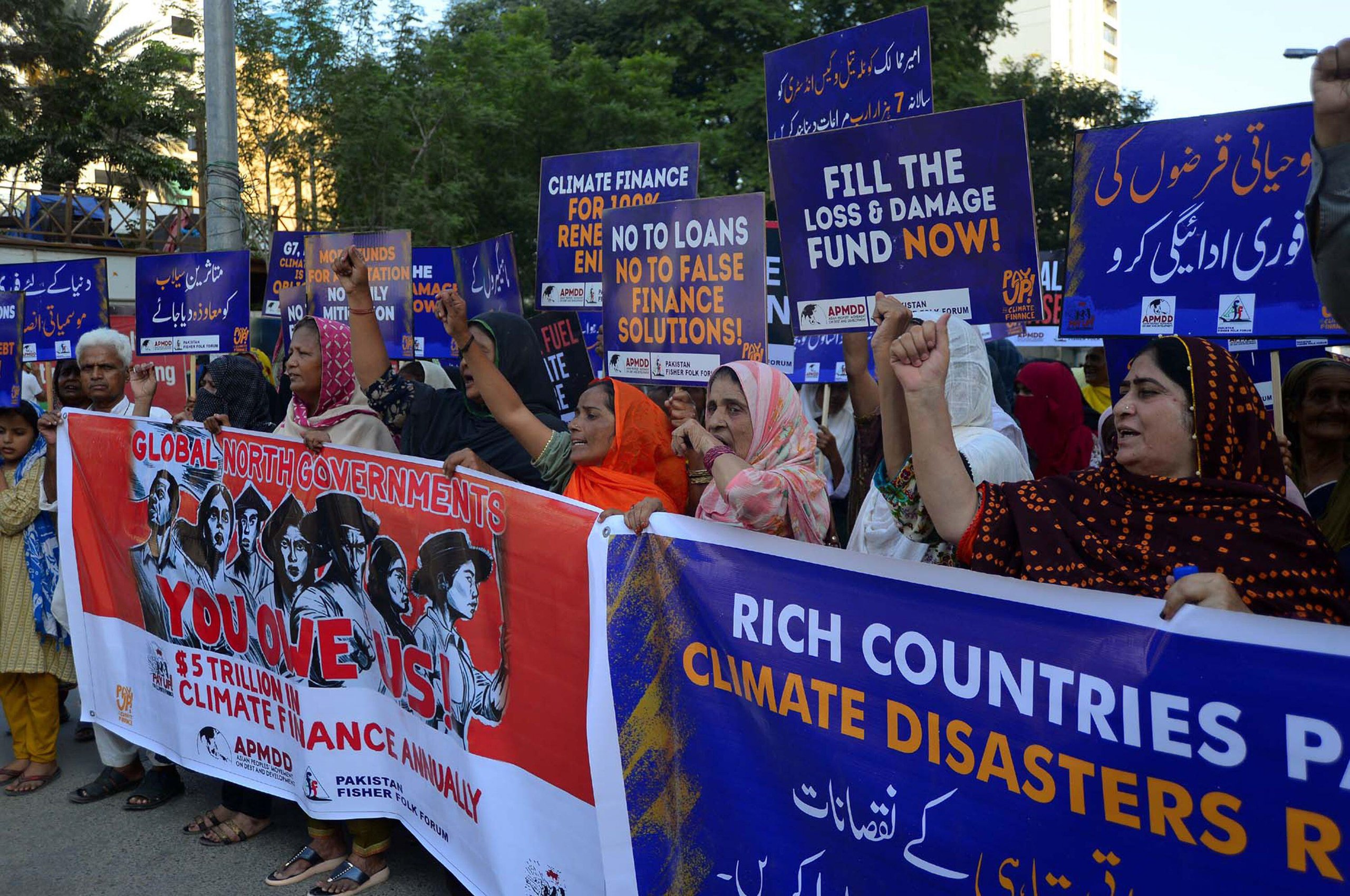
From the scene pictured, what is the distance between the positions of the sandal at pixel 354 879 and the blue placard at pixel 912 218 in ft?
7.18

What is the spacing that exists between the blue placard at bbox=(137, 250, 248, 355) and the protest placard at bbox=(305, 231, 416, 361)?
0.39 metres

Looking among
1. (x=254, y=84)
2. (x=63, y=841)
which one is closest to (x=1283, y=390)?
(x=63, y=841)

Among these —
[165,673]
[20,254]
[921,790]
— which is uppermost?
[20,254]

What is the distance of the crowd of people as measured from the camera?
7.07 feet

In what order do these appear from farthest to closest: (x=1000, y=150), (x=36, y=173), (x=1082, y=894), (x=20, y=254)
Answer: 1. (x=36, y=173)
2. (x=20, y=254)
3. (x=1000, y=150)
4. (x=1082, y=894)

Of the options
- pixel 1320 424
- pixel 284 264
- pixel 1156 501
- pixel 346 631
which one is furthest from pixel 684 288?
pixel 284 264

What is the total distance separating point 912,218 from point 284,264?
5429 millimetres

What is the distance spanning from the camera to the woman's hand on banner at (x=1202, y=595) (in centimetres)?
180

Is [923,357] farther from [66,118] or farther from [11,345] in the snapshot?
[66,118]

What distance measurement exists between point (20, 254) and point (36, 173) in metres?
5.43

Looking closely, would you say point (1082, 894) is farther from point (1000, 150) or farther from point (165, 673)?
point (165, 673)

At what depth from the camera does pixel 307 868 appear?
155 inches

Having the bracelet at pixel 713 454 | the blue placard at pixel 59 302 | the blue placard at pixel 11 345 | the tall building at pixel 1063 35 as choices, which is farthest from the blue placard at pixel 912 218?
the tall building at pixel 1063 35

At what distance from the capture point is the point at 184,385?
28.8 ft
